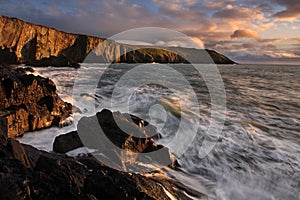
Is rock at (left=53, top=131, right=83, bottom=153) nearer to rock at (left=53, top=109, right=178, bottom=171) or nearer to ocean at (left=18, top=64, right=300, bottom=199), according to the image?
rock at (left=53, top=109, right=178, bottom=171)

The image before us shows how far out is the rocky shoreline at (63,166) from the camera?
7.75 feet

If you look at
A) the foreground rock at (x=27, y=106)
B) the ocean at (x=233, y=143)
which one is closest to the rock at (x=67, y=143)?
the ocean at (x=233, y=143)

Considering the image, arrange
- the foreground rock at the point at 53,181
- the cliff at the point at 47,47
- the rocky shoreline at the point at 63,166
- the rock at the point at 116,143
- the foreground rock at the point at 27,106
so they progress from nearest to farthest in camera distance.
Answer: the foreground rock at the point at 53,181
the rocky shoreline at the point at 63,166
the rock at the point at 116,143
the foreground rock at the point at 27,106
the cliff at the point at 47,47

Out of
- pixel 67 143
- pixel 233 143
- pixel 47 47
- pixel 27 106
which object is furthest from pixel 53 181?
pixel 47 47

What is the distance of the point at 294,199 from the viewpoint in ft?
14.9

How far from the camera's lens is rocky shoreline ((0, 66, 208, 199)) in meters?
2.36

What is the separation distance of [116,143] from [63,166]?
220cm

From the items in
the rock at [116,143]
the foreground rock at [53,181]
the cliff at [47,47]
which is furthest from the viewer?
the cliff at [47,47]

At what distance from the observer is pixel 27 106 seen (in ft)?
23.4

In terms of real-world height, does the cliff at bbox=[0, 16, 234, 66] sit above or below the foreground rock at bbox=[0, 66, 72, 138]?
above

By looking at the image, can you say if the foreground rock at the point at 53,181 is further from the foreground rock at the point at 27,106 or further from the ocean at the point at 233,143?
the foreground rock at the point at 27,106

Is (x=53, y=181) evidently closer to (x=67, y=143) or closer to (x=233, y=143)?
(x=67, y=143)

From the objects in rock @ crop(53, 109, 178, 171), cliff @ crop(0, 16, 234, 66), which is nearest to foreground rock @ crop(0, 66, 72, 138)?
rock @ crop(53, 109, 178, 171)

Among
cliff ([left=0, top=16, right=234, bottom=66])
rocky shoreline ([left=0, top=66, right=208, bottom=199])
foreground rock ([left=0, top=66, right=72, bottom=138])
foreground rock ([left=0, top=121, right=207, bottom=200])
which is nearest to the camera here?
foreground rock ([left=0, top=121, right=207, bottom=200])
